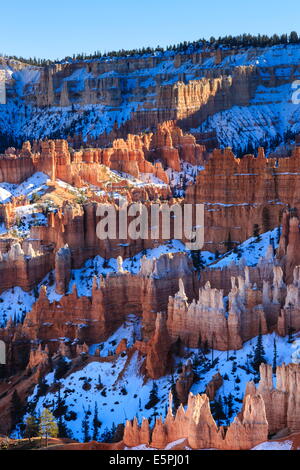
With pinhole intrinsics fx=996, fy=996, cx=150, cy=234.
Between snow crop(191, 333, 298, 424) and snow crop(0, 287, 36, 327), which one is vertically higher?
snow crop(0, 287, 36, 327)

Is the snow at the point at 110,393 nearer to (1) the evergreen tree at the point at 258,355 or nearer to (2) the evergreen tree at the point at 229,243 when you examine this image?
(1) the evergreen tree at the point at 258,355

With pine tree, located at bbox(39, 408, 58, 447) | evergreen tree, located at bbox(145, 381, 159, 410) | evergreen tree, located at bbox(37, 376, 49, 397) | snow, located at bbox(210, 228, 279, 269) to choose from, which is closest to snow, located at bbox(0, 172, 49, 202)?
snow, located at bbox(210, 228, 279, 269)

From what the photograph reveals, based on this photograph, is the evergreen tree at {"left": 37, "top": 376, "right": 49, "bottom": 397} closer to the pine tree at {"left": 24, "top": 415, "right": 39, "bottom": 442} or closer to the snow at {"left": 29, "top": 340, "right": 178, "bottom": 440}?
the snow at {"left": 29, "top": 340, "right": 178, "bottom": 440}

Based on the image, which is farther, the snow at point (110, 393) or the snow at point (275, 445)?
the snow at point (110, 393)

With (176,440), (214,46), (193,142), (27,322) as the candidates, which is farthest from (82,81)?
(176,440)

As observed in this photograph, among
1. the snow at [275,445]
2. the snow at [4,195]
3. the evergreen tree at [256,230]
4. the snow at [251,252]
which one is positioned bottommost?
the snow at [275,445]

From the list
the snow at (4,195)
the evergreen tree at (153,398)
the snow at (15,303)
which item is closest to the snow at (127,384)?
the evergreen tree at (153,398)

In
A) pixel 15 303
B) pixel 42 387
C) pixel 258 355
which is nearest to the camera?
pixel 258 355

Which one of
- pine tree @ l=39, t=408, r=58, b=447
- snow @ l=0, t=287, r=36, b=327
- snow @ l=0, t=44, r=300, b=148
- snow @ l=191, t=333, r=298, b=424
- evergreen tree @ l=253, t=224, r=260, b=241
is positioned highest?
snow @ l=0, t=44, r=300, b=148

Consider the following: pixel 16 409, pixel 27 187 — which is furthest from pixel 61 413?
pixel 27 187

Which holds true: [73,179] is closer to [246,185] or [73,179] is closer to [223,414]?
[246,185]

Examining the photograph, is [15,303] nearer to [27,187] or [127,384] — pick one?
[127,384]
